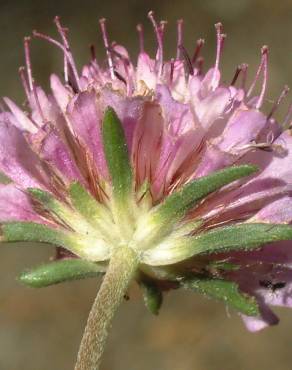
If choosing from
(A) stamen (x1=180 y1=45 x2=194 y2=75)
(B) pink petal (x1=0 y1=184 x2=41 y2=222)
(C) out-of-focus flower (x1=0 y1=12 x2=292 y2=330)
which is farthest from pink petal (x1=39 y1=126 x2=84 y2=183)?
(A) stamen (x1=180 y1=45 x2=194 y2=75)

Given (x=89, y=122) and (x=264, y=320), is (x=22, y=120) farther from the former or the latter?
(x=264, y=320)

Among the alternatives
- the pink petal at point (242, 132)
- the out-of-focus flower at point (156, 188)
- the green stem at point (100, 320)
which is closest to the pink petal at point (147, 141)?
the out-of-focus flower at point (156, 188)

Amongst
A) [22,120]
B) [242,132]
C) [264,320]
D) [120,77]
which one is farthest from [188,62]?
[264,320]

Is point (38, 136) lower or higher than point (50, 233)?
higher

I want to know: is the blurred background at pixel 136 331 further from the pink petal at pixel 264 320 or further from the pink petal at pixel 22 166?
the pink petal at pixel 22 166

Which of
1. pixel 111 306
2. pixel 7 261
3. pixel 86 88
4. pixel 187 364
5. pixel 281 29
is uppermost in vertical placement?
pixel 86 88

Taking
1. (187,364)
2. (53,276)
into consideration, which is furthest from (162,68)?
(187,364)

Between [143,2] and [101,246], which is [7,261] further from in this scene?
[101,246]

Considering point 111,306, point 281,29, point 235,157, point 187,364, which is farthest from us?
point 281,29
